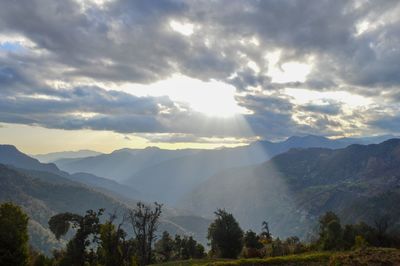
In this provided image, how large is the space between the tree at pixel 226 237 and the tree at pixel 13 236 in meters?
40.0

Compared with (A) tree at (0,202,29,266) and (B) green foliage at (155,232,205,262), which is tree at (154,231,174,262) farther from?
(A) tree at (0,202,29,266)

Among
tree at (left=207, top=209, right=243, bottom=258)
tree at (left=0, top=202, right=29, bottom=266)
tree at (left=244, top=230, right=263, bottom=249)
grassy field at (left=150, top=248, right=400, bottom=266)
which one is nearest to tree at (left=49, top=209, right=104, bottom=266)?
tree at (left=0, top=202, right=29, bottom=266)

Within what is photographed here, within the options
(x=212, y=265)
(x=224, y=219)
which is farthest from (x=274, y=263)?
(x=224, y=219)

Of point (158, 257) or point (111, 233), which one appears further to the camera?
point (158, 257)

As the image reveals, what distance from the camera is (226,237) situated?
86.6 metres

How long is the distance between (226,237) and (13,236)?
43710 millimetres

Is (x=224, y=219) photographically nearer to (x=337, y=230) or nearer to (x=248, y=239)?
(x=248, y=239)

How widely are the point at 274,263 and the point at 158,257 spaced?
8468 cm

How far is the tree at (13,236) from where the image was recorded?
2363 inches

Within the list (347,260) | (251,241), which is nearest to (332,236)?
(251,241)

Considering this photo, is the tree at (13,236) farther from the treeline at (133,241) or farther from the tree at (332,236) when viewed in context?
the tree at (332,236)

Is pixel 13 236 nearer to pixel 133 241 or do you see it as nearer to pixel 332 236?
pixel 133 241

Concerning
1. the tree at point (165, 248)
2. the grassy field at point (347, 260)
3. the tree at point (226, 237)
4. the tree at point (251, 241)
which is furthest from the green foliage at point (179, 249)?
the grassy field at point (347, 260)

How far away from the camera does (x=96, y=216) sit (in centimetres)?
8750
